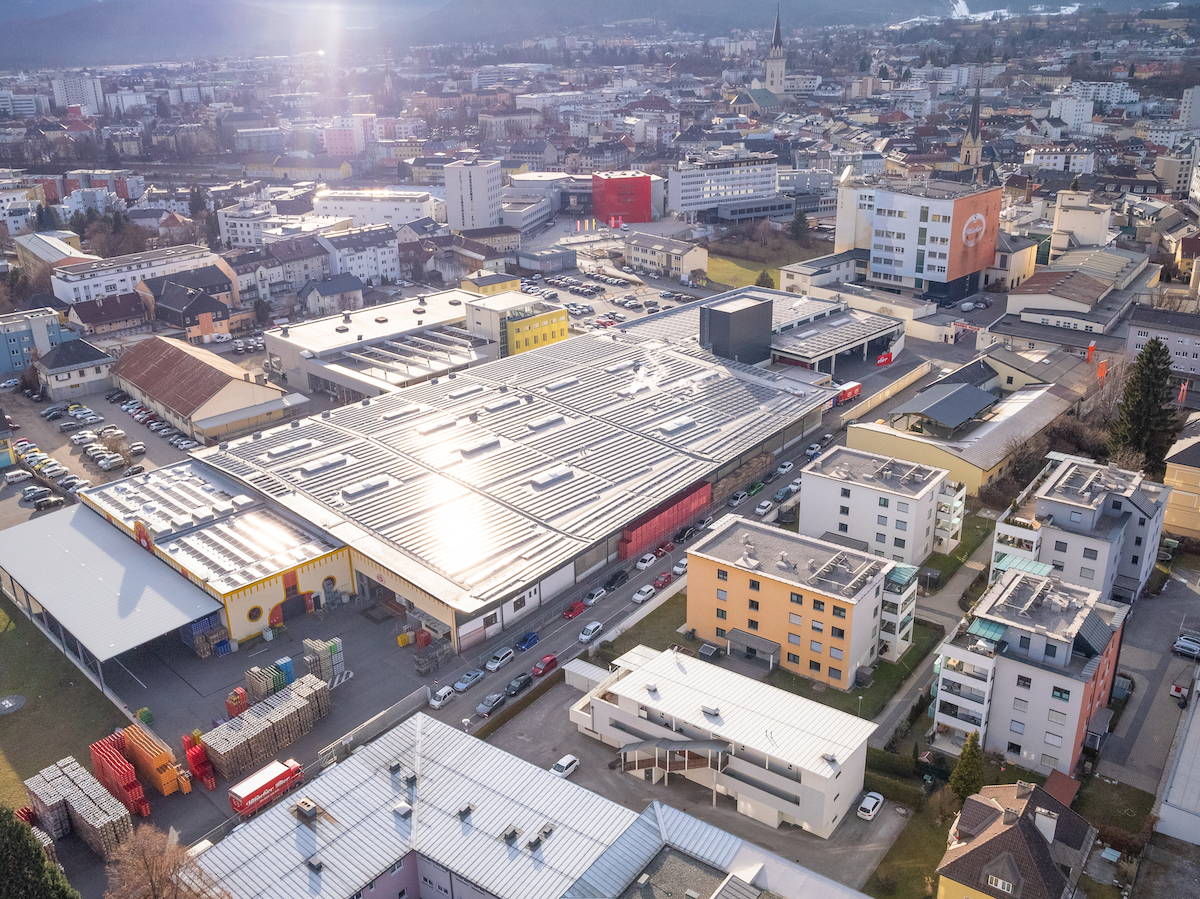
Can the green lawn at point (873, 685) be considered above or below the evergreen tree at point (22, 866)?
below

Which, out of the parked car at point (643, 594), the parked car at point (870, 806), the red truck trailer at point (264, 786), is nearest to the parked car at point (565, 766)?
the red truck trailer at point (264, 786)

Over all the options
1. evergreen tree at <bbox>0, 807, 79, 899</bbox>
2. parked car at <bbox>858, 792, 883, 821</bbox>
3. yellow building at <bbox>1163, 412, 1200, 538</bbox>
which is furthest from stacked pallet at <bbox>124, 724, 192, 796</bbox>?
yellow building at <bbox>1163, 412, 1200, 538</bbox>

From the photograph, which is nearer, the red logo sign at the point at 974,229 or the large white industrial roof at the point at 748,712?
the large white industrial roof at the point at 748,712

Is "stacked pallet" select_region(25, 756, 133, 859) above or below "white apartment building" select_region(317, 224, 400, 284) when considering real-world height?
below

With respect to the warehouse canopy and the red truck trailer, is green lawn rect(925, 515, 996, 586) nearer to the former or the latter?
the red truck trailer

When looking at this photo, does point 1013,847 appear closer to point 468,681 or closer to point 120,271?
point 468,681

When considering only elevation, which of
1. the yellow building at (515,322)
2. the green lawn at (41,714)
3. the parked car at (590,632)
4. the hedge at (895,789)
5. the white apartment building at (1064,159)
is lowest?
the green lawn at (41,714)

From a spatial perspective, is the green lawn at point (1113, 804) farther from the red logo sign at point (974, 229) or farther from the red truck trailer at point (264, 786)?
the red logo sign at point (974, 229)

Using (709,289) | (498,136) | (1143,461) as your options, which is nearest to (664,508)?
(1143,461)
